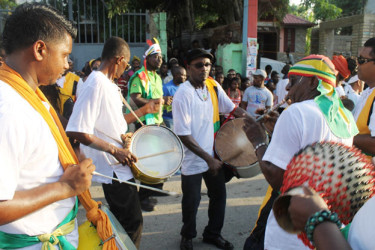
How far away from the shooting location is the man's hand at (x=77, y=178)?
1.55 meters

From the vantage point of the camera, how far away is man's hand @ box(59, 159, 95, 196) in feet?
5.10

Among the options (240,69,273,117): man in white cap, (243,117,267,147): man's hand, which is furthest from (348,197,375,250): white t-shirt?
(240,69,273,117): man in white cap

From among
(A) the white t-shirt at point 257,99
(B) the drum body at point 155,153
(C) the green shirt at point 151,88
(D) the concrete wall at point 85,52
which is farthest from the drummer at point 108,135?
(D) the concrete wall at point 85,52

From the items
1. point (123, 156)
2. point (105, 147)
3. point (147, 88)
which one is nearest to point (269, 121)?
point (123, 156)

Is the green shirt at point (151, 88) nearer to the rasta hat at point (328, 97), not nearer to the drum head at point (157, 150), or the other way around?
the drum head at point (157, 150)

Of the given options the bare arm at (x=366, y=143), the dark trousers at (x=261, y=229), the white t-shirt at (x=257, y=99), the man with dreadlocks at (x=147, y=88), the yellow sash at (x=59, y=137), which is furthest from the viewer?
the white t-shirt at (x=257, y=99)

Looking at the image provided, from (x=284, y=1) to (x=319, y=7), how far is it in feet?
42.3

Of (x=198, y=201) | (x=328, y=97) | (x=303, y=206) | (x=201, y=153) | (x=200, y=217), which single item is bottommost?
(x=200, y=217)

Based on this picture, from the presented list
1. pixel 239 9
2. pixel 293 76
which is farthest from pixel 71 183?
pixel 239 9

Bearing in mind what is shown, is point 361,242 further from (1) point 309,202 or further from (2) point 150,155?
(2) point 150,155

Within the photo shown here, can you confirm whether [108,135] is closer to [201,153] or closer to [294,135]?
[201,153]

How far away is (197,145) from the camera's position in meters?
3.38

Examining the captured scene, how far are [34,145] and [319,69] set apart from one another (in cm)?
164

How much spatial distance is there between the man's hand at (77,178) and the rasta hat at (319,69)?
1418 mm
